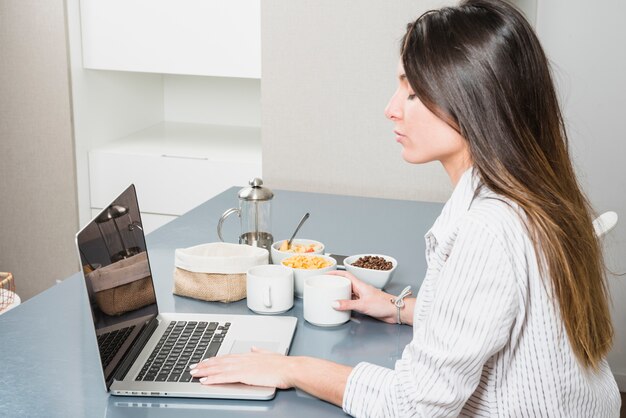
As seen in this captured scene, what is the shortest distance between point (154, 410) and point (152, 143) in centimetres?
226

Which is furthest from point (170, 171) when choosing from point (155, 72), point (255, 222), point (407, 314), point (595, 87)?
point (407, 314)

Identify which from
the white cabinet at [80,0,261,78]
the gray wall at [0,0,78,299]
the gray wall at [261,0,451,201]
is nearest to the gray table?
the gray wall at [261,0,451,201]

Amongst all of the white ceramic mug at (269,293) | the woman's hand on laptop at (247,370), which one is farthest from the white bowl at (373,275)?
the woman's hand on laptop at (247,370)

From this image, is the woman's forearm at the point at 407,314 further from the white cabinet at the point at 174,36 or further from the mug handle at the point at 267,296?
the white cabinet at the point at 174,36

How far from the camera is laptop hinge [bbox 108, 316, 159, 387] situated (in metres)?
1.33

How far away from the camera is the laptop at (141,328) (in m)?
1.29

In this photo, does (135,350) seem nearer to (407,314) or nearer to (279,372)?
(279,372)

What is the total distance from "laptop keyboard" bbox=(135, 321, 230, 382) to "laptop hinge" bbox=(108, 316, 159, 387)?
0.08ft

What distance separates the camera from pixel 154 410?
4.15ft

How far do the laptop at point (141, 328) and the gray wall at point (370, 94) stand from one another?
44.6 inches

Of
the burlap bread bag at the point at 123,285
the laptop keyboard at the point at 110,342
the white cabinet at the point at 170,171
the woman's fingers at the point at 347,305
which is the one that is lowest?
the white cabinet at the point at 170,171

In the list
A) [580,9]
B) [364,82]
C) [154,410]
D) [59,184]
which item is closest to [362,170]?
[364,82]

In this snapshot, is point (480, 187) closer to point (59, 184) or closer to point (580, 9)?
point (580, 9)

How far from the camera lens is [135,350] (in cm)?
142
